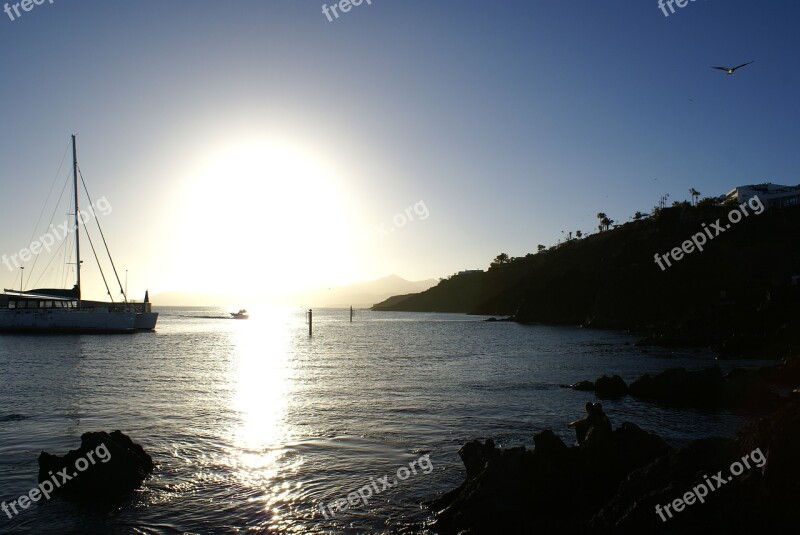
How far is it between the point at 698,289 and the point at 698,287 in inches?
19.6

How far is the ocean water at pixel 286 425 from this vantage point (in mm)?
13898

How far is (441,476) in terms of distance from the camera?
16.7m

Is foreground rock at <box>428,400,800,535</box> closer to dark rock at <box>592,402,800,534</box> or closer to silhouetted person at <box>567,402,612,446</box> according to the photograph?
dark rock at <box>592,402,800,534</box>

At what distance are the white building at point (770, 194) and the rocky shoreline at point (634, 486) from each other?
5829 inches

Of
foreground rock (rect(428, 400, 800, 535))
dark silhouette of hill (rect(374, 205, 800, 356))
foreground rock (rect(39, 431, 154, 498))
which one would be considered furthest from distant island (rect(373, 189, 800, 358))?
foreground rock (rect(39, 431, 154, 498))

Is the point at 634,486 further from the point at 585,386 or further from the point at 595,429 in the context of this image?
the point at 585,386

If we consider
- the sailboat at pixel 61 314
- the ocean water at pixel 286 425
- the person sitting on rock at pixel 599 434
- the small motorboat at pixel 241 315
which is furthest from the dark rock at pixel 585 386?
the small motorboat at pixel 241 315

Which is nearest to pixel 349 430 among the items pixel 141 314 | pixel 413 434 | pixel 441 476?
pixel 413 434

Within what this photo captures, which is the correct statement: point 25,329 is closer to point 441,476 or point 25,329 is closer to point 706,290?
point 441,476

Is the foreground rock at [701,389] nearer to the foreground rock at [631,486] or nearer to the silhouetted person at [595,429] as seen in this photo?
the silhouetted person at [595,429]

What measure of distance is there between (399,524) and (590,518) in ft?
13.7

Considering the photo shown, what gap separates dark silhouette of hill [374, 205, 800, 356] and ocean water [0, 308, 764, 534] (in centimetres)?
1937

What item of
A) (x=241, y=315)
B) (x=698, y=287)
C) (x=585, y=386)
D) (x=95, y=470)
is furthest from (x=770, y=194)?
(x=95, y=470)

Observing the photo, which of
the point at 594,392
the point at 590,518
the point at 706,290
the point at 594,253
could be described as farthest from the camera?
the point at 594,253
